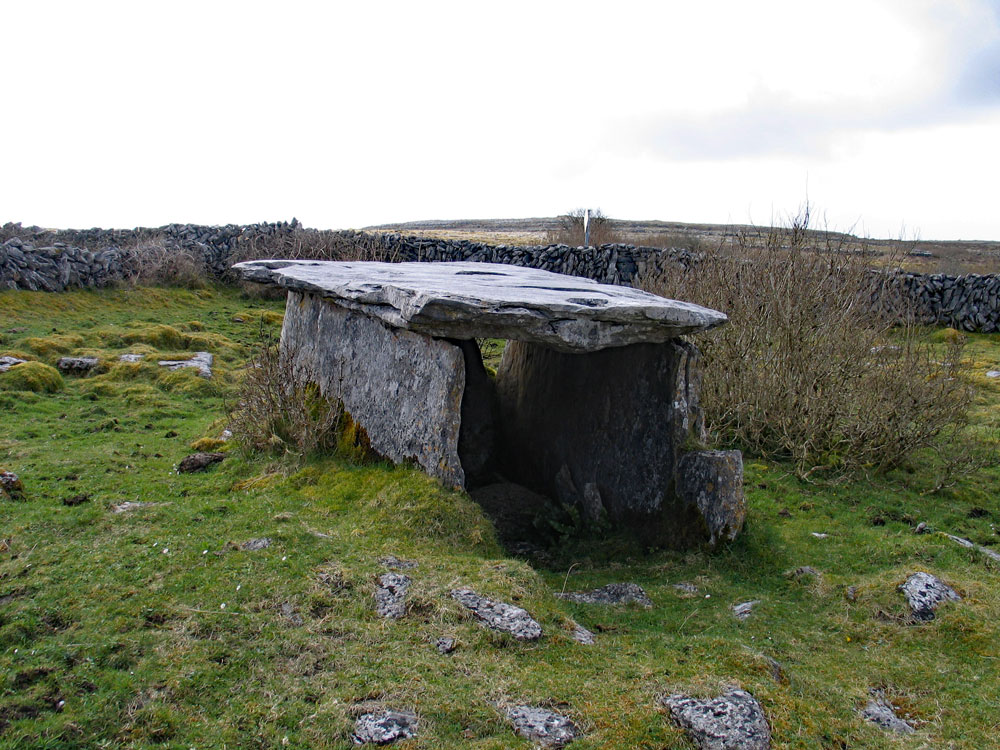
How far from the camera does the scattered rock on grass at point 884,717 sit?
4152 mm

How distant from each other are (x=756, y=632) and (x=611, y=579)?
1.24 m

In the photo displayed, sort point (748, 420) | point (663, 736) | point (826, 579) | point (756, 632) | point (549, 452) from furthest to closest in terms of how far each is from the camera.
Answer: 1. point (748, 420)
2. point (549, 452)
3. point (826, 579)
4. point (756, 632)
5. point (663, 736)

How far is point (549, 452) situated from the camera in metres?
8.26

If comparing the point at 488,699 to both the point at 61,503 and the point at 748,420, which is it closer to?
the point at 61,503

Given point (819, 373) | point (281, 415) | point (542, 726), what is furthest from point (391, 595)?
point (819, 373)

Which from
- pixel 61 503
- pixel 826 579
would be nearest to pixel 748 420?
pixel 826 579

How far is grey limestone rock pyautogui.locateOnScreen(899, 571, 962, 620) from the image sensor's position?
5.36m

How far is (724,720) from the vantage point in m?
3.83

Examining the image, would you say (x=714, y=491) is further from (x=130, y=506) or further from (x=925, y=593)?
(x=130, y=506)

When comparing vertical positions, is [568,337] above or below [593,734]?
above

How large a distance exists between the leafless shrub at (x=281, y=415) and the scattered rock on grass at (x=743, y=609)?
4056mm

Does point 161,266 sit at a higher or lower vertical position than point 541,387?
higher

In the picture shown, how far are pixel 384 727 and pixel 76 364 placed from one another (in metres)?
10.7

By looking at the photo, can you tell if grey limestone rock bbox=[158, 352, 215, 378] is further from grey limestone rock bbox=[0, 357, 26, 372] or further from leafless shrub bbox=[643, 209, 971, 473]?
leafless shrub bbox=[643, 209, 971, 473]
